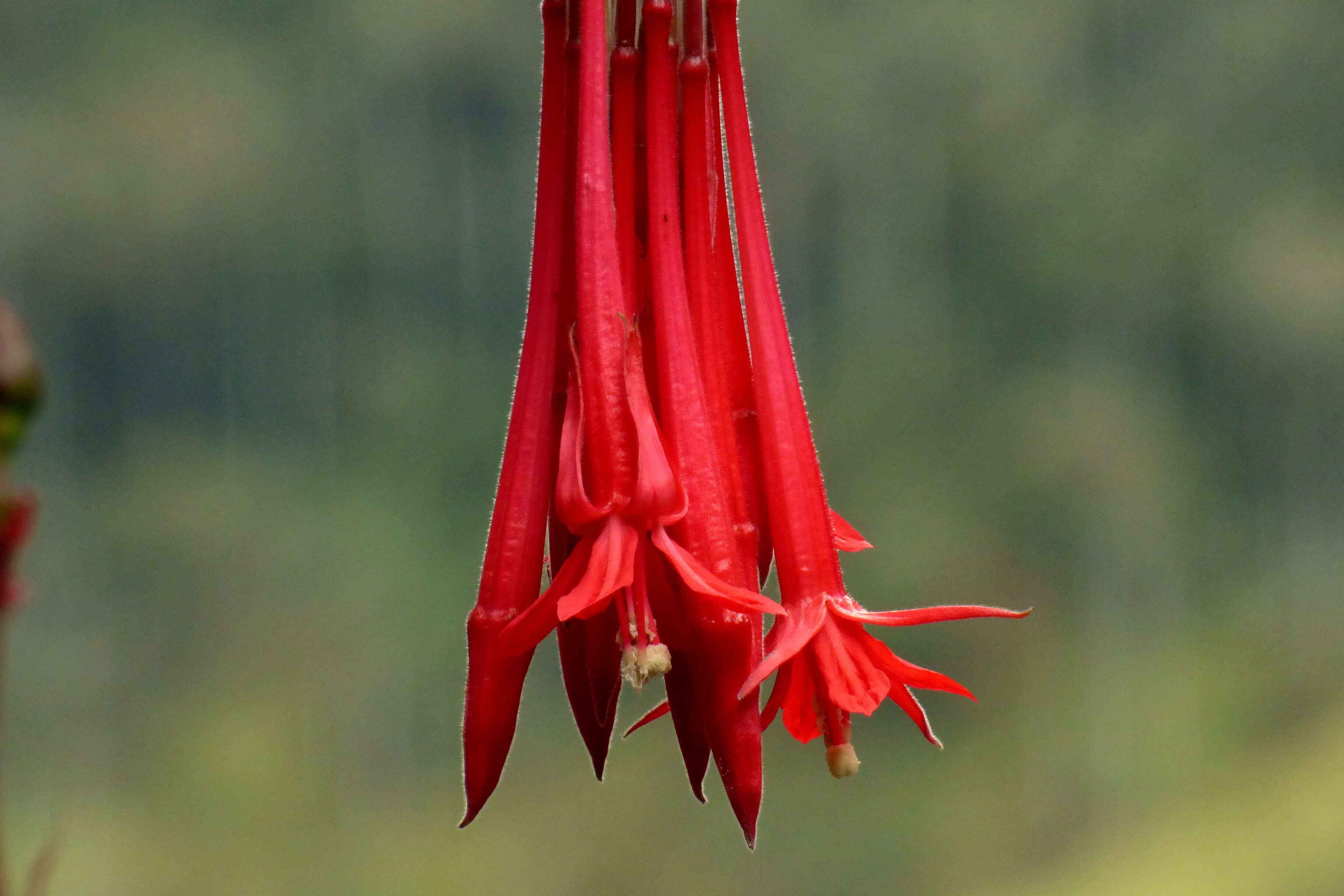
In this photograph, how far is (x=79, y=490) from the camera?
6.08m

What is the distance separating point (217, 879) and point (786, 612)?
15.4 feet

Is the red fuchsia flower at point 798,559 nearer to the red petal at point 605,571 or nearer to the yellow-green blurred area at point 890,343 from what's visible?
the red petal at point 605,571

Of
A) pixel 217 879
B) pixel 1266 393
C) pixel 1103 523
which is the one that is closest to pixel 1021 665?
pixel 1103 523

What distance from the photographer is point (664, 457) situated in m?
0.56

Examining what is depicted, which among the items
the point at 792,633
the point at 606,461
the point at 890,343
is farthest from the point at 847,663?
the point at 890,343

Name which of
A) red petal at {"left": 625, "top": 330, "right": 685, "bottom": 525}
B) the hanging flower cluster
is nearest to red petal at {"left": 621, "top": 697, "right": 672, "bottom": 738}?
the hanging flower cluster

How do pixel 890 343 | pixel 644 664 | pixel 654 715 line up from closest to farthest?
pixel 644 664
pixel 654 715
pixel 890 343

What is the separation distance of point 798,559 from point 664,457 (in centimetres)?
9

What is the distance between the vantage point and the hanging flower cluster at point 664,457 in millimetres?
546

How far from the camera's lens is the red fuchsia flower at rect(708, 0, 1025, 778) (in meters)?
0.59

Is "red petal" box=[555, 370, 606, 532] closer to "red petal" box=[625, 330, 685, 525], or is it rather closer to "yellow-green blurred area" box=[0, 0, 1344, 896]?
"red petal" box=[625, 330, 685, 525]

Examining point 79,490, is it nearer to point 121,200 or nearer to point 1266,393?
point 121,200

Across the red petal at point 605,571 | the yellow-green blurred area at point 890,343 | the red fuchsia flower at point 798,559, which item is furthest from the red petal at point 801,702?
the yellow-green blurred area at point 890,343

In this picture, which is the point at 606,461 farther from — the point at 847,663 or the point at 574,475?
the point at 847,663
